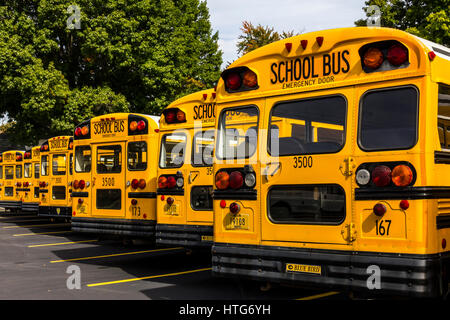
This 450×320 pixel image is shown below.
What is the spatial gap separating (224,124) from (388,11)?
19.9 m

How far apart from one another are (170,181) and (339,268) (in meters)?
4.57

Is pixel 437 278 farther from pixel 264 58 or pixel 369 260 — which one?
pixel 264 58

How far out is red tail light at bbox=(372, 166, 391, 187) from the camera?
505cm

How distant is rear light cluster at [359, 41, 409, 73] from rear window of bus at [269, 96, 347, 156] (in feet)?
1.41

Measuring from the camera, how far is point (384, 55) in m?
5.25

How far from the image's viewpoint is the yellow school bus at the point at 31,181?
66.5 feet

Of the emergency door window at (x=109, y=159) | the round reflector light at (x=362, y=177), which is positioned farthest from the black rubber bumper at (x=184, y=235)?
the round reflector light at (x=362, y=177)

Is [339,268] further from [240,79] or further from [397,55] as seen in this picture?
[240,79]

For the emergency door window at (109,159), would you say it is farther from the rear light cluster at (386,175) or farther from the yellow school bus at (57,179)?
the rear light cluster at (386,175)

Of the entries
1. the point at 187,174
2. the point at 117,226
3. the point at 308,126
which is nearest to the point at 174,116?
the point at 187,174

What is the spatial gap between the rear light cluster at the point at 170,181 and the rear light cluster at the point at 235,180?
106 inches

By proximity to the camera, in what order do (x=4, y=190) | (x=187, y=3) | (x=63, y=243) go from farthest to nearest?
(x=187, y=3) < (x=4, y=190) < (x=63, y=243)

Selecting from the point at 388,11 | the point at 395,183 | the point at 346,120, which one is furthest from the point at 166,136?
the point at 388,11
